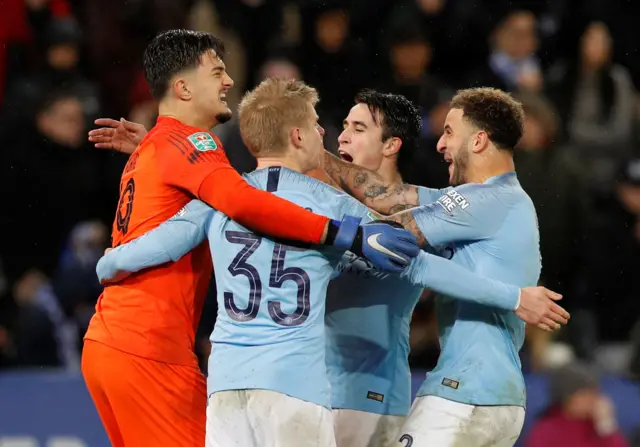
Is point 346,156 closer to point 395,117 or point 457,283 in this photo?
point 395,117

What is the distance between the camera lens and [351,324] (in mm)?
5234

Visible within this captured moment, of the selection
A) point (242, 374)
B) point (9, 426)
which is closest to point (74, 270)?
point (9, 426)

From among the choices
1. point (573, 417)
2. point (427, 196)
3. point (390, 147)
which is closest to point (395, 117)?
point (390, 147)

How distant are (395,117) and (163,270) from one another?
148cm

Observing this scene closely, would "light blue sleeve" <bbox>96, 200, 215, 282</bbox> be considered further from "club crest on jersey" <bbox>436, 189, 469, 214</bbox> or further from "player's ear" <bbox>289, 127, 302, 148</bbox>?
"club crest on jersey" <bbox>436, 189, 469, 214</bbox>

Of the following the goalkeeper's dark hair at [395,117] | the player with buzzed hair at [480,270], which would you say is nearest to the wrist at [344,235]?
the player with buzzed hair at [480,270]

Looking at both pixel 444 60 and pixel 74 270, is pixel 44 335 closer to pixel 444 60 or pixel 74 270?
pixel 74 270

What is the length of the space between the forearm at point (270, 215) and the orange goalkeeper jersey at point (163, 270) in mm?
174

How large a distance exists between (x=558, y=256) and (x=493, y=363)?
4698 millimetres

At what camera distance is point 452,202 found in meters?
4.92

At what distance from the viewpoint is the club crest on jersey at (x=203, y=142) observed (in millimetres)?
4844

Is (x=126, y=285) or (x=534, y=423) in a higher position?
(x=126, y=285)

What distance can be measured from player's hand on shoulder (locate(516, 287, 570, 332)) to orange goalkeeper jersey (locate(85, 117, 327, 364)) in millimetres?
1284

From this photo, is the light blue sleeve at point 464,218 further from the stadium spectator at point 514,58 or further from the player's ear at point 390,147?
the stadium spectator at point 514,58
